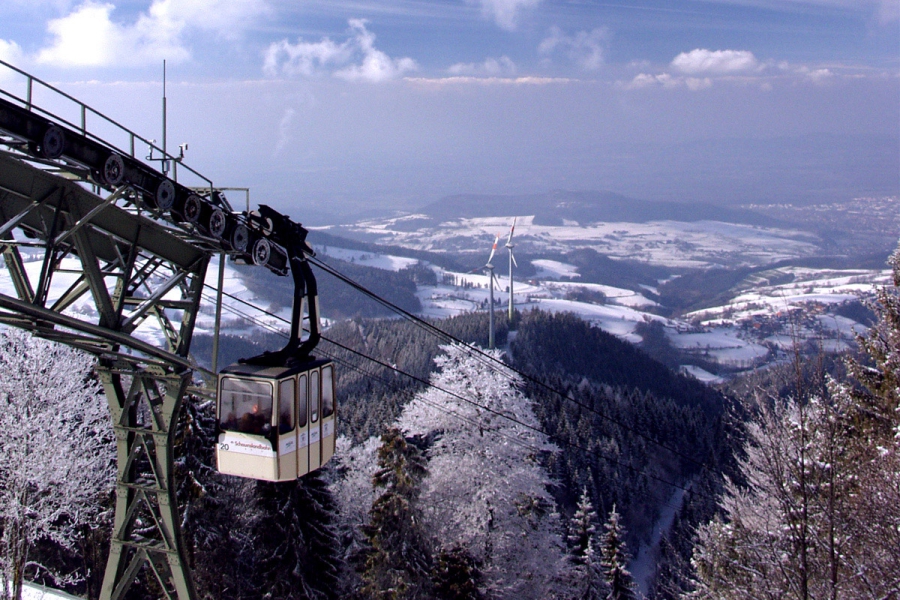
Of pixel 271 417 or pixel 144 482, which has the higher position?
pixel 271 417

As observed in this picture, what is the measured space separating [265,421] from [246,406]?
484 mm

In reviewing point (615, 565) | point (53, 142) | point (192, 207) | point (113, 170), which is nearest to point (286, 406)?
point (192, 207)

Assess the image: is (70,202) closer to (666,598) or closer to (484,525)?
(484,525)

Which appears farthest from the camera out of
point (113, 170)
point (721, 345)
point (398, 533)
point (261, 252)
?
point (721, 345)

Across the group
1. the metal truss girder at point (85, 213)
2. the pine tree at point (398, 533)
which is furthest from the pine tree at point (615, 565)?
the metal truss girder at point (85, 213)

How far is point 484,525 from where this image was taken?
27.9 metres

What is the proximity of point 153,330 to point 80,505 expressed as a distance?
355ft

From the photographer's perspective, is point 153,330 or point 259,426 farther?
point 153,330

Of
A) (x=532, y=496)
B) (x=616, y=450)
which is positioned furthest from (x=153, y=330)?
(x=532, y=496)

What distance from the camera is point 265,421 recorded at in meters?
12.2

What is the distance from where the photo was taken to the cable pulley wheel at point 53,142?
32.5 feet

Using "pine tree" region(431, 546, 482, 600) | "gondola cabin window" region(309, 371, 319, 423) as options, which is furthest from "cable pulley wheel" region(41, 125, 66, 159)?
"pine tree" region(431, 546, 482, 600)

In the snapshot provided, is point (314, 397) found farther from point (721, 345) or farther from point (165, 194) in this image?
point (721, 345)

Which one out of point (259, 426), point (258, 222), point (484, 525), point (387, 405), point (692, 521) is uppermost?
point (258, 222)
